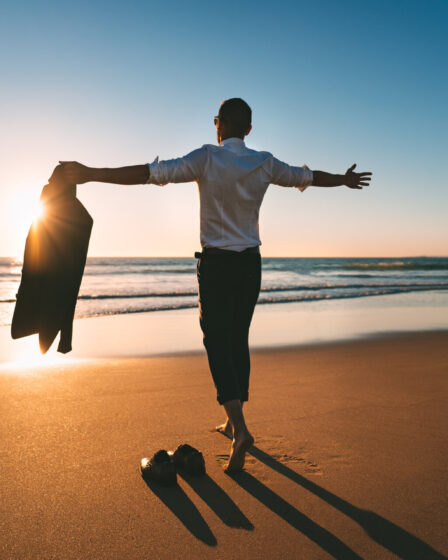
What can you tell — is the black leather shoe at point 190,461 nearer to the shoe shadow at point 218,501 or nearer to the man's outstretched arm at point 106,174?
the shoe shadow at point 218,501

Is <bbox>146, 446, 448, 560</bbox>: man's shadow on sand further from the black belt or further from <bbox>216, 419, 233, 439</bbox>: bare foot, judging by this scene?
the black belt

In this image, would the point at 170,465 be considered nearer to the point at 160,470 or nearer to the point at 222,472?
the point at 160,470

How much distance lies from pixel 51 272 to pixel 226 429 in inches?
60.6

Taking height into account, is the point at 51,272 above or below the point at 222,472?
above

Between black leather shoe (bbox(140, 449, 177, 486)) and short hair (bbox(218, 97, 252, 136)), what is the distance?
1.87 meters

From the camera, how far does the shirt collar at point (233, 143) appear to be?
2617mm

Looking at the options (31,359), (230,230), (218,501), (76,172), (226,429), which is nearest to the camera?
(218,501)

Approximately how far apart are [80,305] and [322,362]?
870 cm

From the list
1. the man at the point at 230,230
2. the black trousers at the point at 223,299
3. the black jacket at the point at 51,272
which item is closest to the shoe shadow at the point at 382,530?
the man at the point at 230,230

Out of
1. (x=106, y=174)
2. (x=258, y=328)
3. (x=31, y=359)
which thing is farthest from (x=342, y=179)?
(x=258, y=328)

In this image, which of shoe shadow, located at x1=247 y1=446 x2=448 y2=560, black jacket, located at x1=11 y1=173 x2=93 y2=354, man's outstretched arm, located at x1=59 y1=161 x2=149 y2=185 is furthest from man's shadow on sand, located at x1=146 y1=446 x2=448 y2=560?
man's outstretched arm, located at x1=59 y1=161 x2=149 y2=185

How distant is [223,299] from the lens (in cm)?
264

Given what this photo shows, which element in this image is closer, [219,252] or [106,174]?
Answer: [106,174]

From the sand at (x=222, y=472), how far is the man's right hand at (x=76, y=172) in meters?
1.56
